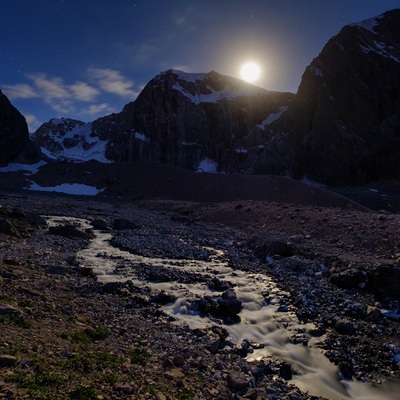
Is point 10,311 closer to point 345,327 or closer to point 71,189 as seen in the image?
point 345,327

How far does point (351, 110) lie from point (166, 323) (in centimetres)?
11268

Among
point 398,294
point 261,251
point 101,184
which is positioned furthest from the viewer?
point 101,184

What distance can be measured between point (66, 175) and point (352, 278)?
246 ft

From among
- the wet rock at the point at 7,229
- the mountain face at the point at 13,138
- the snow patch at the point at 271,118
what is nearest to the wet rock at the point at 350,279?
the wet rock at the point at 7,229

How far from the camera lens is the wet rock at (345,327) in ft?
36.8

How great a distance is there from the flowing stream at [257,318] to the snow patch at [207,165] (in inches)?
6370

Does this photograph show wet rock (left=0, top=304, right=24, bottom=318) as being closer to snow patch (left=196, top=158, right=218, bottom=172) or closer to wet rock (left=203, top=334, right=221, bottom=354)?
wet rock (left=203, top=334, right=221, bottom=354)

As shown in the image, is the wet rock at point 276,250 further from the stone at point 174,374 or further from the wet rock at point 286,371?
the stone at point 174,374

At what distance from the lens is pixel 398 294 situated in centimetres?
1400

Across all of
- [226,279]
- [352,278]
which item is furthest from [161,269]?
[352,278]

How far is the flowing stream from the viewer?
8.73 m

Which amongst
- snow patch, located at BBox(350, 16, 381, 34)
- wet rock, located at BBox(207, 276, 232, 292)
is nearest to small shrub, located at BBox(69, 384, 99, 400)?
wet rock, located at BBox(207, 276, 232, 292)

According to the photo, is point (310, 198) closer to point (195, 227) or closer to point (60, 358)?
point (195, 227)

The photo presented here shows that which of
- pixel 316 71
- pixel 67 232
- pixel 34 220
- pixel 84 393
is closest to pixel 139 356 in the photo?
pixel 84 393
